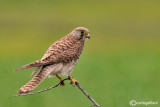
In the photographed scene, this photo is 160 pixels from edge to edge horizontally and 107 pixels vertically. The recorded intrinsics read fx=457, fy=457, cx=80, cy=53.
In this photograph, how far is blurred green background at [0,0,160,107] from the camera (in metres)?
12.7

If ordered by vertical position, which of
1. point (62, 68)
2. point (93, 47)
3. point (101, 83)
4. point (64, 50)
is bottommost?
point (93, 47)

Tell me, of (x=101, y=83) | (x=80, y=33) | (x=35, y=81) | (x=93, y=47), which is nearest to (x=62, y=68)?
(x=80, y=33)

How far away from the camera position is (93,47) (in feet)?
74.2

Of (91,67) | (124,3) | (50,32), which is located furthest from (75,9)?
(91,67)

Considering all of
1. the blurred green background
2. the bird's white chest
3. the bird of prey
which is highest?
the bird of prey

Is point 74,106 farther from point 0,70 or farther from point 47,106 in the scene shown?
point 0,70

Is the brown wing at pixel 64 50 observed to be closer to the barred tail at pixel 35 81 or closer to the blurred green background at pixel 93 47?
the barred tail at pixel 35 81

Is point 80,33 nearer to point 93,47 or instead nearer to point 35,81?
Answer: point 35,81

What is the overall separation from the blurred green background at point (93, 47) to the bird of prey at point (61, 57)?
577 centimetres

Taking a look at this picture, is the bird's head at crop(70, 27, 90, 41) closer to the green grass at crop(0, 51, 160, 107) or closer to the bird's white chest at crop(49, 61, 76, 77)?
the bird's white chest at crop(49, 61, 76, 77)

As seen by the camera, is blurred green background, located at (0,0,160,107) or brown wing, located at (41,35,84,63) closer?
brown wing, located at (41,35,84,63)

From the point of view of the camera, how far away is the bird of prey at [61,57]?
4932 millimetres

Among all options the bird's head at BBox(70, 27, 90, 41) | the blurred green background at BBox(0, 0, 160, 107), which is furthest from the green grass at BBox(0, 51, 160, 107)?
the bird's head at BBox(70, 27, 90, 41)

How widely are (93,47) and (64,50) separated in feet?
56.4
